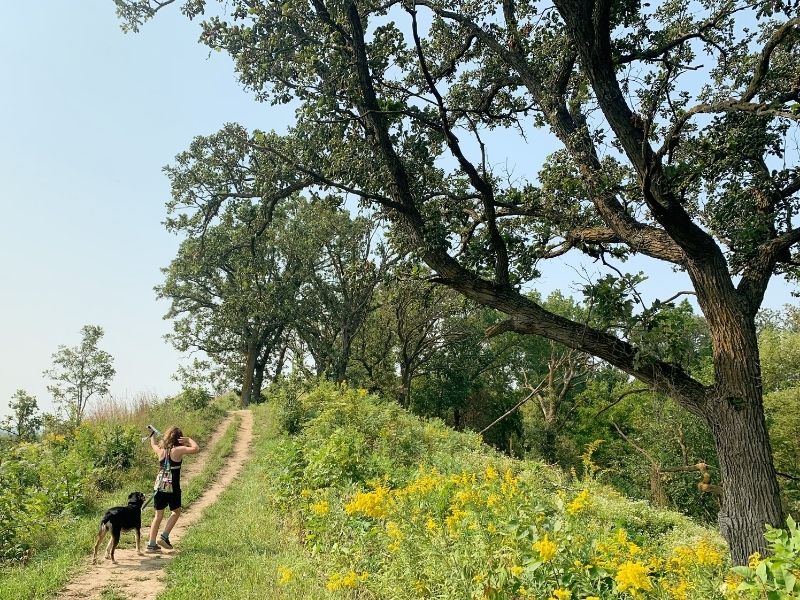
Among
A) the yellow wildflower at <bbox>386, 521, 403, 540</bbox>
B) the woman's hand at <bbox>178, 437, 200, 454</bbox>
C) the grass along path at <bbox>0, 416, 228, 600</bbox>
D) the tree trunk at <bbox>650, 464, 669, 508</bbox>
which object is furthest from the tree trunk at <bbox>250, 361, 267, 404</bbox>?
the yellow wildflower at <bbox>386, 521, 403, 540</bbox>

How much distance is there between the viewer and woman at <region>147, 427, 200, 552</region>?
24.3 ft

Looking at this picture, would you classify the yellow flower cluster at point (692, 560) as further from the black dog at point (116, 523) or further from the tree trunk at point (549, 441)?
the tree trunk at point (549, 441)

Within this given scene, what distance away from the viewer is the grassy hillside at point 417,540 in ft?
11.0

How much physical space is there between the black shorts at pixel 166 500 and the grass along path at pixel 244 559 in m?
0.57

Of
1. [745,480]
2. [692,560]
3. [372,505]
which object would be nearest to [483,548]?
[372,505]

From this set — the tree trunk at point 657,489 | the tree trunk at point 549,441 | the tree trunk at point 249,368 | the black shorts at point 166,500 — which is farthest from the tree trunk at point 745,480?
the tree trunk at point 249,368

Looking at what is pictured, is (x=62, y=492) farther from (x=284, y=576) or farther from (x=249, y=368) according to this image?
(x=249, y=368)

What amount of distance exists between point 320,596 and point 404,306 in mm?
25301

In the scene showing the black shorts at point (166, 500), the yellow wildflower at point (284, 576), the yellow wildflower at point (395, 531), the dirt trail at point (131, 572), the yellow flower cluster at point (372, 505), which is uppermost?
the yellow flower cluster at point (372, 505)

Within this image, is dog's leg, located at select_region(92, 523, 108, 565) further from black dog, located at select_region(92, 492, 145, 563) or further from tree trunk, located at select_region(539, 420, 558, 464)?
tree trunk, located at select_region(539, 420, 558, 464)

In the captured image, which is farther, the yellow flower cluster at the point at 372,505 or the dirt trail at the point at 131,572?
the dirt trail at the point at 131,572

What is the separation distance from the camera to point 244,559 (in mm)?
6414

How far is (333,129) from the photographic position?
794 centimetres

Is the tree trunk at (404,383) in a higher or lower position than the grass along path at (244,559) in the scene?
higher
